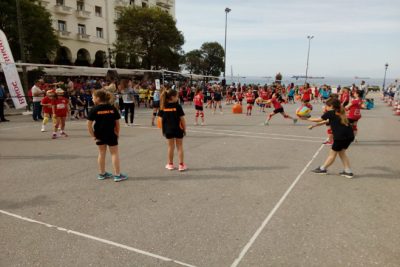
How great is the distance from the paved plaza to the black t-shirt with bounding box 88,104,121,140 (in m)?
0.93

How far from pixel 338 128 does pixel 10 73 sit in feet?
53.0

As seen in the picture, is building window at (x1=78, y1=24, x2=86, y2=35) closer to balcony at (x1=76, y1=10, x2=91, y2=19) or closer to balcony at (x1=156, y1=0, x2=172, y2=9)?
balcony at (x1=76, y1=10, x2=91, y2=19)

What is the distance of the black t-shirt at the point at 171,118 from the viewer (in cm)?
653

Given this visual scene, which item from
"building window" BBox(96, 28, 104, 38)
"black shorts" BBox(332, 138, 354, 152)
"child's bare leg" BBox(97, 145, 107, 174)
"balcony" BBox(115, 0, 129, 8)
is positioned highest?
"balcony" BBox(115, 0, 129, 8)

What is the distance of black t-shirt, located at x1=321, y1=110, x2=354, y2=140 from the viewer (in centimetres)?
611

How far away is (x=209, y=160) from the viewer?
301 inches

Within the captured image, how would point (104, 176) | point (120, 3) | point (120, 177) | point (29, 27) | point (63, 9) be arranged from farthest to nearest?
point (120, 3), point (63, 9), point (29, 27), point (104, 176), point (120, 177)

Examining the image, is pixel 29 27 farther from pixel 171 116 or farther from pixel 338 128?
pixel 338 128

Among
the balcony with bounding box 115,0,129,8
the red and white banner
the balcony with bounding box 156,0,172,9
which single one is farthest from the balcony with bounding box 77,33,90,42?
the red and white banner

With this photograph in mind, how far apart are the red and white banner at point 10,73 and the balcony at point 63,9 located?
28.6m

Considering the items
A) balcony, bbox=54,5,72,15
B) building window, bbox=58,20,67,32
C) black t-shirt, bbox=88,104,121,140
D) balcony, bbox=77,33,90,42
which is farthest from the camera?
balcony, bbox=77,33,90,42

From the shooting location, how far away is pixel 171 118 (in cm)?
654

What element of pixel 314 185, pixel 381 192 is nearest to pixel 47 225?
pixel 314 185

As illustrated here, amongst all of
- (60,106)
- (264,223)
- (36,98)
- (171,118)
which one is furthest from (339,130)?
(36,98)
